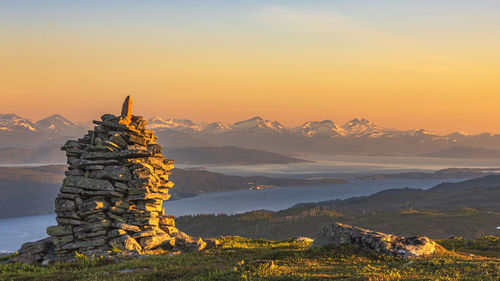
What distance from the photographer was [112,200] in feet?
113

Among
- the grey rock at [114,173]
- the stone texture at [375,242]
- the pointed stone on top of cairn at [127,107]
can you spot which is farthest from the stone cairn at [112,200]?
the stone texture at [375,242]

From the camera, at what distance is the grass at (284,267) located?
1769 centimetres

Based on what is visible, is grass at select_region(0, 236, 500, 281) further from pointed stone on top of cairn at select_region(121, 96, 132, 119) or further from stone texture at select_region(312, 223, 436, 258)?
pointed stone on top of cairn at select_region(121, 96, 132, 119)

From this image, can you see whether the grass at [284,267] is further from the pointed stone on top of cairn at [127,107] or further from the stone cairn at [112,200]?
the pointed stone on top of cairn at [127,107]

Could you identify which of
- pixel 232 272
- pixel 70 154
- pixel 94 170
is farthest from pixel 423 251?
pixel 70 154

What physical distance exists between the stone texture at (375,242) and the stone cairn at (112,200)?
351 inches

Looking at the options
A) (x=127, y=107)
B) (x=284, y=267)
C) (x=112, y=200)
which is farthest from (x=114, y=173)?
(x=284, y=267)

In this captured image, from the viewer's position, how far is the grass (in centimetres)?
1769

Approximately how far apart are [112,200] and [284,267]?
18.7 m

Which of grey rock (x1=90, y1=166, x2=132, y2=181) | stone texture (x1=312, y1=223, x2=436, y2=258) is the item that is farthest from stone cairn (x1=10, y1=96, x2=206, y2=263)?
stone texture (x1=312, y1=223, x2=436, y2=258)

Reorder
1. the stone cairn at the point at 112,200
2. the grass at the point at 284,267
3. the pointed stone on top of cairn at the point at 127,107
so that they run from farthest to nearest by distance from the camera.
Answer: the pointed stone on top of cairn at the point at 127,107, the stone cairn at the point at 112,200, the grass at the point at 284,267

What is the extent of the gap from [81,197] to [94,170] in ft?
7.37

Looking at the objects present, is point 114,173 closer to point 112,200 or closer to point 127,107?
point 112,200

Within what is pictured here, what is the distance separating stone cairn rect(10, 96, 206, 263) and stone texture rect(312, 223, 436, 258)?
Result: 8.90 m
